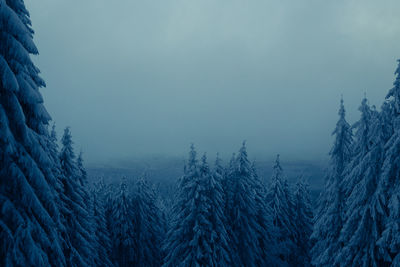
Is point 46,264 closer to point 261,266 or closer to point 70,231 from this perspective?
point 70,231

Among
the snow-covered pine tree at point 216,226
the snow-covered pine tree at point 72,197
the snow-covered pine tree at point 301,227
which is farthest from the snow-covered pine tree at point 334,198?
the snow-covered pine tree at point 72,197

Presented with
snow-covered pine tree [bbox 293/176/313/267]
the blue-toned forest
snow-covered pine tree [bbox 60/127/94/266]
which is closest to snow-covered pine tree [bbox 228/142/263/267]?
the blue-toned forest

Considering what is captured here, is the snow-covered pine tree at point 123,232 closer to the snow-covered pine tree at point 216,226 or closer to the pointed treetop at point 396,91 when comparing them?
the snow-covered pine tree at point 216,226

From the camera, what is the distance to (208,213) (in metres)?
23.0

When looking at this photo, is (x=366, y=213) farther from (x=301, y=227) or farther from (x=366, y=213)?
(x=301, y=227)

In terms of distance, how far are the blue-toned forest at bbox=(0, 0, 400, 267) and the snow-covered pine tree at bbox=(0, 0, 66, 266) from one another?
32mm

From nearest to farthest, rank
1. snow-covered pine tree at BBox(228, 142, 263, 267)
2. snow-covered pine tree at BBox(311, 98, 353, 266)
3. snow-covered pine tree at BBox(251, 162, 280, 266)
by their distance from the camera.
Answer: snow-covered pine tree at BBox(311, 98, 353, 266) → snow-covered pine tree at BBox(228, 142, 263, 267) → snow-covered pine tree at BBox(251, 162, 280, 266)

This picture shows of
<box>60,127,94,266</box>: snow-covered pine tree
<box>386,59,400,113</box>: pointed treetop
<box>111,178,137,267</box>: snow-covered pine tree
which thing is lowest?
<box>111,178,137,267</box>: snow-covered pine tree

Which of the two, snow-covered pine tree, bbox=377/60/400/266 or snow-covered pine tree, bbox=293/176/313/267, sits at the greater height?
snow-covered pine tree, bbox=377/60/400/266

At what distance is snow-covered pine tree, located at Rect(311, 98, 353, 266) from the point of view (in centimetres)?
1878

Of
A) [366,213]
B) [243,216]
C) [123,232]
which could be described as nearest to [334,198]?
[366,213]

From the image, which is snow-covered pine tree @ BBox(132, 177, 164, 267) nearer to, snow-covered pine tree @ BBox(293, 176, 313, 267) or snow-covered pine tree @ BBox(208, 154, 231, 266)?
snow-covered pine tree @ BBox(208, 154, 231, 266)

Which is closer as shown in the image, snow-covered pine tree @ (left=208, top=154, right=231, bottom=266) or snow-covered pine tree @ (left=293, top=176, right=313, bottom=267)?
snow-covered pine tree @ (left=208, top=154, right=231, bottom=266)

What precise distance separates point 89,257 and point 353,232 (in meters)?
18.5
